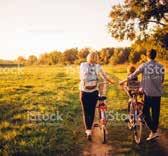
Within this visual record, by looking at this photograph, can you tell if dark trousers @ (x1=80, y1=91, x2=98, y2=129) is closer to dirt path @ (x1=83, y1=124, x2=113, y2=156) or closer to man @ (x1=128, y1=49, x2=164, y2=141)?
dirt path @ (x1=83, y1=124, x2=113, y2=156)

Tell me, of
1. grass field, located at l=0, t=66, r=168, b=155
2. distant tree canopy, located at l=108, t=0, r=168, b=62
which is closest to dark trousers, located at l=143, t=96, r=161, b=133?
grass field, located at l=0, t=66, r=168, b=155

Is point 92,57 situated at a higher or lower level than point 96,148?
higher

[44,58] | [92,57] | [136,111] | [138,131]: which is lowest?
[138,131]

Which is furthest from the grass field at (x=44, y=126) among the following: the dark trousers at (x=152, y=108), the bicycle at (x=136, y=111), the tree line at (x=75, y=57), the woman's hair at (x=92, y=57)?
the tree line at (x=75, y=57)

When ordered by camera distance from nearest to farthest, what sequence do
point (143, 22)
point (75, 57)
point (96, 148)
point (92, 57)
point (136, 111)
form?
point (96, 148)
point (92, 57)
point (136, 111)
point (143, 22)
point (75, 57)

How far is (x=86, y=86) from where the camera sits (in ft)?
31.3

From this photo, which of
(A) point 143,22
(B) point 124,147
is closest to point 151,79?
(B) point 124,147

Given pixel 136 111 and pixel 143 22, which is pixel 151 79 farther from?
pixel 143 22

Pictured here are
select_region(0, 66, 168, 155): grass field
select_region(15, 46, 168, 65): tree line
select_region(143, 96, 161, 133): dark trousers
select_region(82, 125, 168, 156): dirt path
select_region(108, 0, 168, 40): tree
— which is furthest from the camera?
select_region(15, 46, 168, 65): tree line

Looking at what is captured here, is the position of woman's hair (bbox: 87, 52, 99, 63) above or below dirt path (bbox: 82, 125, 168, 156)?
above

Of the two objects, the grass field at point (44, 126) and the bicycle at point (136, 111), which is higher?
the bicycle at point (136, 111)

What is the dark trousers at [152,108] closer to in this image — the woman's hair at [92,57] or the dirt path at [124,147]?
the dirt path at [124,147]

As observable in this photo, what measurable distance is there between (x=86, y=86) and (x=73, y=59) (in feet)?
347

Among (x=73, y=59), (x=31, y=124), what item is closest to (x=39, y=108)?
(x=31, y=124)
